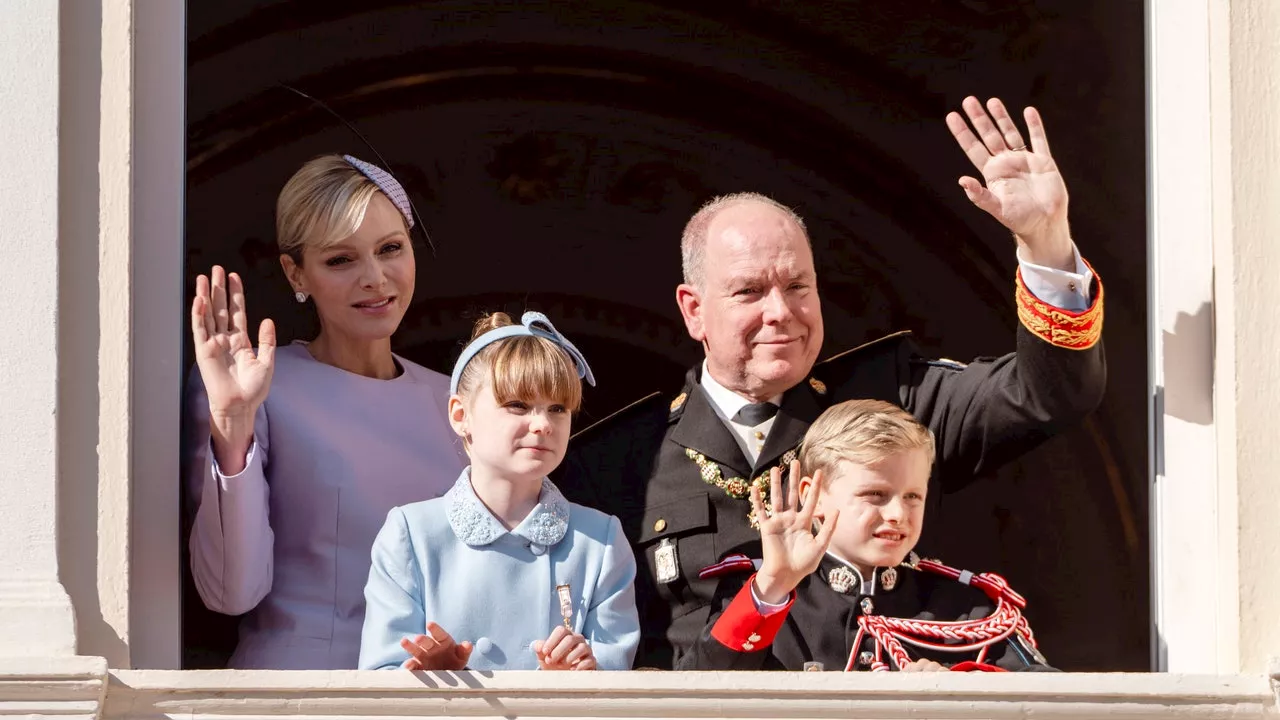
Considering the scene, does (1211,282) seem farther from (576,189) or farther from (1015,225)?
(576,189)

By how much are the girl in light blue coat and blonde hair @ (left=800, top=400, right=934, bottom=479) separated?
52 centimetres

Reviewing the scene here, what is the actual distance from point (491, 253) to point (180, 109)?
80.7 inches

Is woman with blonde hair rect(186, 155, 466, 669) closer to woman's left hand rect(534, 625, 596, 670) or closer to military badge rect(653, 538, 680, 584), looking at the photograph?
military badge rect(653, 538, 680, 584)

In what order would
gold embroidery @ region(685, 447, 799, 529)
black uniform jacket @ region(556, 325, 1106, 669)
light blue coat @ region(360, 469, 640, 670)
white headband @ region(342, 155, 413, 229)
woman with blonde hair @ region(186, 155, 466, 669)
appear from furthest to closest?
white headband @ region(342, 155, 413, 229), gold embroidery @ region(685, 447, 799, 529), black uniform jacket @ region(556, 325, 1106, 669), woman with blonde hair @ region(186, 155, 466, 669), light blue coat @ region(360, 469, 640, 670)

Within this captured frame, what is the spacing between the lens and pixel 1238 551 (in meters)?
5.69

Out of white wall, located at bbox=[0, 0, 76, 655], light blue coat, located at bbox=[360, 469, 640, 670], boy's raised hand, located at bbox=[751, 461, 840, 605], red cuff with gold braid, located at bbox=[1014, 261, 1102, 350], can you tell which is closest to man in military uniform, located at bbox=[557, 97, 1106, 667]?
red cuff with gold braid, located at bbox=[1014, 261, 1102, 350]

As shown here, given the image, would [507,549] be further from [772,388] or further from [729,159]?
[729,159]

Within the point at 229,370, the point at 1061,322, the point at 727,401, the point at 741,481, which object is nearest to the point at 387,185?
the point at 229,370

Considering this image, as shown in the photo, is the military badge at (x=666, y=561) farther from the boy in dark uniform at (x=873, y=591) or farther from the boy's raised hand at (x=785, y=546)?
the boy's raised hand at (x=785, y=546)

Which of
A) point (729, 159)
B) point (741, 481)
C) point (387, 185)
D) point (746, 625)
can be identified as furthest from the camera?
point (729, 159)

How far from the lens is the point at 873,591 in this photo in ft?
19.1

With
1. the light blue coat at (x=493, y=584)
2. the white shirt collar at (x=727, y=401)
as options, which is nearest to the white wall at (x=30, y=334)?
the light blue coat at (x=493, y=584)

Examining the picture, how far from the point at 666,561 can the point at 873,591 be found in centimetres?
55

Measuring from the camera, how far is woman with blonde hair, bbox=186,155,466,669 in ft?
18.9
